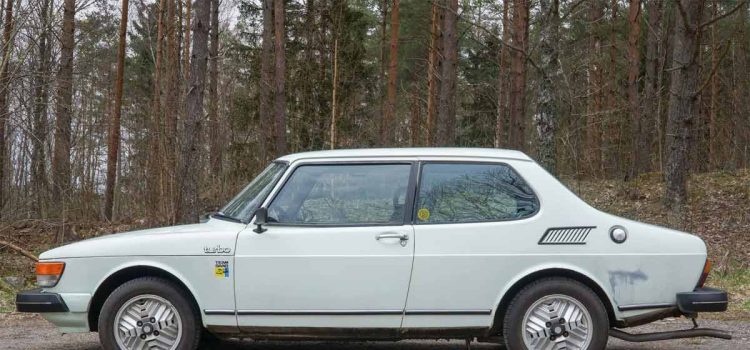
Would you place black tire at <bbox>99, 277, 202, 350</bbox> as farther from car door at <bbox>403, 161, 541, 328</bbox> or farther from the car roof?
car door at <bbox>403, 161, 541, 328</bbox>

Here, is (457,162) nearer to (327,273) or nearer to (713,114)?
(327,273)

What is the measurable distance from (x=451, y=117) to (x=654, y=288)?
579 inches

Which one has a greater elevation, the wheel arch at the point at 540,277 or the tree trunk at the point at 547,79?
the tree trunk at the point at 547,79

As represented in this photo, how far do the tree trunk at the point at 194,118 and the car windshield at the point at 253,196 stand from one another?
6.81 meters

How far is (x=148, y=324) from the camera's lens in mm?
5707

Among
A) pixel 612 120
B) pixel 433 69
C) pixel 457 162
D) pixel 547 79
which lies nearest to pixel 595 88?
pixel 612 120

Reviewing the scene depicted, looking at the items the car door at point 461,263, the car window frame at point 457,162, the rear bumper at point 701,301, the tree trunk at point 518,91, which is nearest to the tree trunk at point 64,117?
the car window frame at point 457,162

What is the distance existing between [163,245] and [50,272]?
2.81ft

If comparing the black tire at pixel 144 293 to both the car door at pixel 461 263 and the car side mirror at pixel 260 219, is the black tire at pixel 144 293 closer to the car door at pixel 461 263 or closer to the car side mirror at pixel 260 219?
the car side mirror at pixel 260 219

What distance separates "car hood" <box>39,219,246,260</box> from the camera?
5641 mm

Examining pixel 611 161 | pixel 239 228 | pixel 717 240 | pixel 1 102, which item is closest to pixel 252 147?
pixel 1 102

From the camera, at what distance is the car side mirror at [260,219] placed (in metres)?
5.61

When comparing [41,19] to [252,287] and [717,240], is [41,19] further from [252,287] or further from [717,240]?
[717,240]

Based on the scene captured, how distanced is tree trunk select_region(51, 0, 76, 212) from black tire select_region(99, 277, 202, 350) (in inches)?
418
